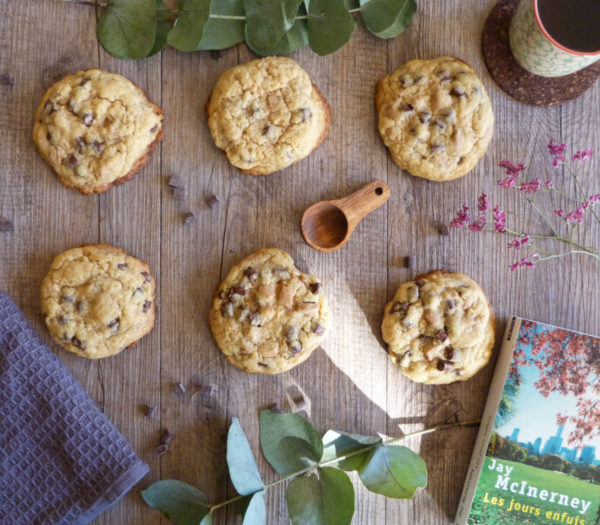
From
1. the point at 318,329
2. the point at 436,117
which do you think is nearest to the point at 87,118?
the point at 318,329

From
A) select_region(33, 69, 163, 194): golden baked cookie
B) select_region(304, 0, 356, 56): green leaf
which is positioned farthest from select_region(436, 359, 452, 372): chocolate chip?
select_region(33, 69, 163, 194): golden baked cookie

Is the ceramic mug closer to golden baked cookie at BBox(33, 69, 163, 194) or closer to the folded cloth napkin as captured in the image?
golden baked cookie at BBox(33, 69, 163, 194)

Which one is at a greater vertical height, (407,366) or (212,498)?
(407,366)

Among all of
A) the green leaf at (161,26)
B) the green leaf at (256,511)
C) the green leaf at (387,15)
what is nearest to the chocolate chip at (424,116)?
the green leaf at (387,15)

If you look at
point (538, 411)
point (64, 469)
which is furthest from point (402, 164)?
point (64, 469)

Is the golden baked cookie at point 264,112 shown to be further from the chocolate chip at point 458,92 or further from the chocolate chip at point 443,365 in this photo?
the chocolate chip at point 443,365

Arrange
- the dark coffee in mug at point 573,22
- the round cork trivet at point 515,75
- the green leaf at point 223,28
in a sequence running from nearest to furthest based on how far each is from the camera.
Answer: the dark coffee in mug at point 573,22 < the green leaf at point 223,28 < the round cork trivet at point 515,75

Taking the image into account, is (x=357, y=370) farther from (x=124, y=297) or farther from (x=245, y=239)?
(x=124, y=297)
